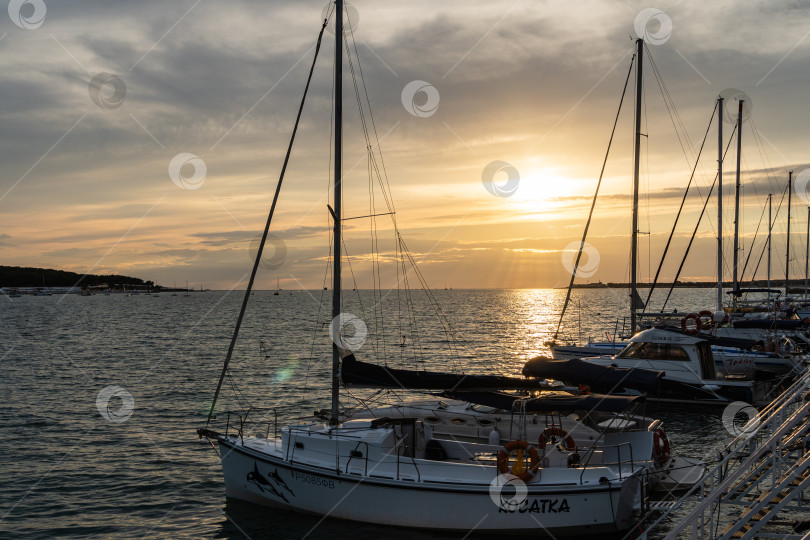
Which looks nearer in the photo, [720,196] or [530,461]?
[530,461]

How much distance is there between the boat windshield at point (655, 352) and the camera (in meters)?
28.8

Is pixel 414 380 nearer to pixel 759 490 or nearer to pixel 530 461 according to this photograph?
pixel 530 461

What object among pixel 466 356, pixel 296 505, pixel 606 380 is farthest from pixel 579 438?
pixel 466 356

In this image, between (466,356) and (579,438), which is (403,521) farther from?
(466,356)

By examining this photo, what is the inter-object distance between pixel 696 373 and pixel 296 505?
63.4 feet

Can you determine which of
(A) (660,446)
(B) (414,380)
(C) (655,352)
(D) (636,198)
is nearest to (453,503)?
(B) (414,380)

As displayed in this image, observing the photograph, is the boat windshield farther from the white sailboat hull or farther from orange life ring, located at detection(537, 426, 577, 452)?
the white sailboat hull

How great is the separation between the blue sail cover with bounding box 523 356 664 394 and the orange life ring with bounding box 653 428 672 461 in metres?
2.56

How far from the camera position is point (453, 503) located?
1472cm

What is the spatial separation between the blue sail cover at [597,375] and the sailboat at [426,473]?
290 cm

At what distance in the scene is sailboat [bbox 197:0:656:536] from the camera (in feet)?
47.5

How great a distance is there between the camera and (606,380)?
20500 mm

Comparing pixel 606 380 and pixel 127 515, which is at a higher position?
pixel 606 380

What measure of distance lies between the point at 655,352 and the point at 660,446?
12.5 metres
